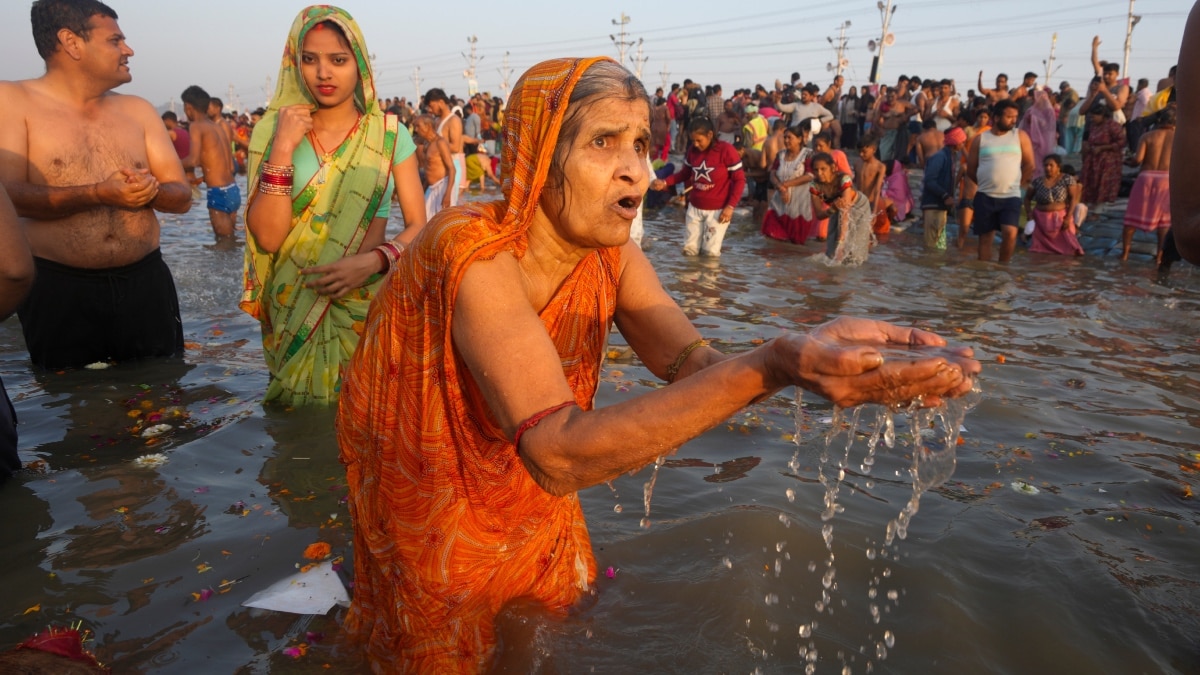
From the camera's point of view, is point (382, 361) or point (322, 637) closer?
point (382, 361)

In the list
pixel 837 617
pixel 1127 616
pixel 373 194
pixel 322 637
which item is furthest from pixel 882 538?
pixel 373 194

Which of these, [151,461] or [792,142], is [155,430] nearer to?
[151,461]

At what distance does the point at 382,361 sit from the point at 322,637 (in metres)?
1.08

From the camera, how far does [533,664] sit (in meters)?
2.46

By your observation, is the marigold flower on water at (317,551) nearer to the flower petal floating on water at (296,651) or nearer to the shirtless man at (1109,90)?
the flower petal floating on water at (296,651)

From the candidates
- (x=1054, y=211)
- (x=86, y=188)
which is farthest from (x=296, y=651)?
(x=1054, y=211)

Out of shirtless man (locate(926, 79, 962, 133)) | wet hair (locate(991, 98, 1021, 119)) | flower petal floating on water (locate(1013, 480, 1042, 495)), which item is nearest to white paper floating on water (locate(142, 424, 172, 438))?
flower petal floating on water (locate(1013, 480, 1042, 495))

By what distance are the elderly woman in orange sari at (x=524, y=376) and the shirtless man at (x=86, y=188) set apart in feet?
9.21

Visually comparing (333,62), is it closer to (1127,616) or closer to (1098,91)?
(1127,616)

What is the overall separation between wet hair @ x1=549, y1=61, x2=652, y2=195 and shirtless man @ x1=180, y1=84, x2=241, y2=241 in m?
10.9

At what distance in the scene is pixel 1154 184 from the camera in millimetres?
10766

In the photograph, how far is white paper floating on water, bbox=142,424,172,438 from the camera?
4.30 meters

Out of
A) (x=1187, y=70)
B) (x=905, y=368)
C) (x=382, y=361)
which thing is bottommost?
(x=382, y=361)

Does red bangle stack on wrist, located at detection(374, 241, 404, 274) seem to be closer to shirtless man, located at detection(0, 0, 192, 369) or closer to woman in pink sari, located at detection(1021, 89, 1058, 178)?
shirtless man, located at detection(0, 0, 192, 369)
